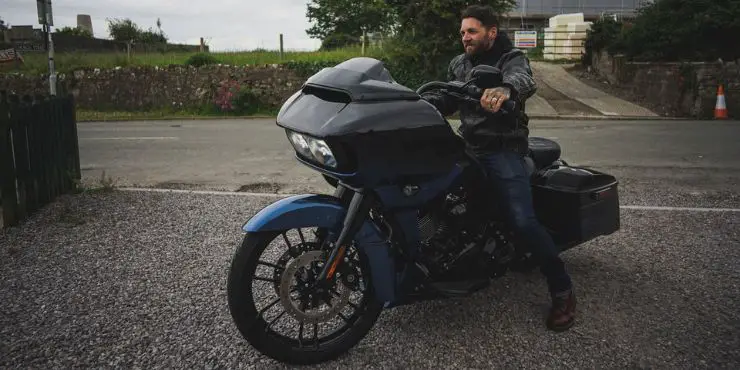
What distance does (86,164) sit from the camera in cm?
916

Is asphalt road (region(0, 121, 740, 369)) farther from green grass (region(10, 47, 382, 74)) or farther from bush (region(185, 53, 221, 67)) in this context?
bush (region(185, 53, 221, 67))

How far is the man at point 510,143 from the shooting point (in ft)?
10.2

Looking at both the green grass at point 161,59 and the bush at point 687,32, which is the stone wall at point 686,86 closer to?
the bush at point 687,32

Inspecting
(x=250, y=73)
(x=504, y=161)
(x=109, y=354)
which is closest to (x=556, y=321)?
(x=504, y=161)

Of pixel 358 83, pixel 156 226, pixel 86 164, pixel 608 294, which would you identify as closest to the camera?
pixel 358 83

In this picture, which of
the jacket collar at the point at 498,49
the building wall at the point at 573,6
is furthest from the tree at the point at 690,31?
the building wall at the point at 573,6

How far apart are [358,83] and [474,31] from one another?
3.24ft

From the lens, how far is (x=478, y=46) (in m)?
3.29

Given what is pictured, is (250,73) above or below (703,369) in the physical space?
above

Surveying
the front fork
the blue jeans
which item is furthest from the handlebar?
the front fork

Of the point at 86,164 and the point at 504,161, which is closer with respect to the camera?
the point at 504,161

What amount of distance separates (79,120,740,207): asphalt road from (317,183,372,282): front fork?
428 cm

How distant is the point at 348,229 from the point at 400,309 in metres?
1.02

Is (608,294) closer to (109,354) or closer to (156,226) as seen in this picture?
(109,354)
